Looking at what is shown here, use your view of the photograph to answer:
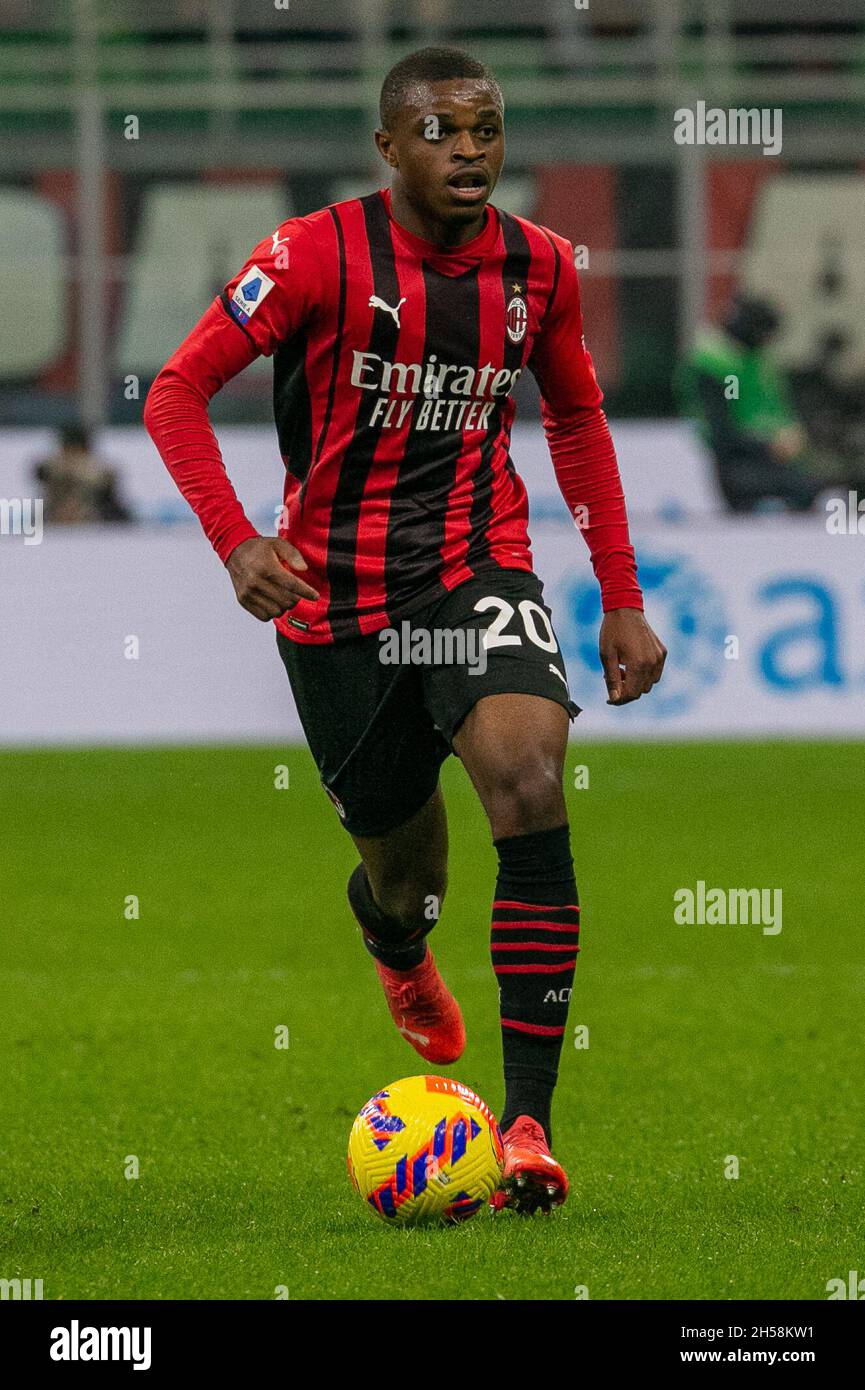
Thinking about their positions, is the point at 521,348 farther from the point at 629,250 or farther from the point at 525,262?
the point at 629,250

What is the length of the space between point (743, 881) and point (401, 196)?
4882 mm

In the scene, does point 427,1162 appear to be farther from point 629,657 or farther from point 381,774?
point 629,657

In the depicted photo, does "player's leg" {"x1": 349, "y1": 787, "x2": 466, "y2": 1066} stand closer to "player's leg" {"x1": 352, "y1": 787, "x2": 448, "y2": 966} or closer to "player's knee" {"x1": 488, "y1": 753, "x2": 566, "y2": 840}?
"player's leg" {"x1": 352, "y1": 787, "x2": 448, "y2": 966}

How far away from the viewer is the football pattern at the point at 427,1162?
430 cm

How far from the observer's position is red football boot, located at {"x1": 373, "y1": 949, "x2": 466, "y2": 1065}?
5758mm

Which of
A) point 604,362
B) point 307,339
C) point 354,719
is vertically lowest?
point 354,719

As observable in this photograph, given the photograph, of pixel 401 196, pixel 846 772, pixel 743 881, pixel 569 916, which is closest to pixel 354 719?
pixel 569 916

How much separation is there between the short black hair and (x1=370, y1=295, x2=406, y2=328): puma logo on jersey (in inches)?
13.5

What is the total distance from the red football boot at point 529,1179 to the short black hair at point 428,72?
201 centimetres

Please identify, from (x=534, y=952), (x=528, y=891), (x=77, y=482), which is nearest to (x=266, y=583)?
(x=528, y=891)

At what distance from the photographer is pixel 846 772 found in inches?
515

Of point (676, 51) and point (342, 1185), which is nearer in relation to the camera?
point (342, 1185)
